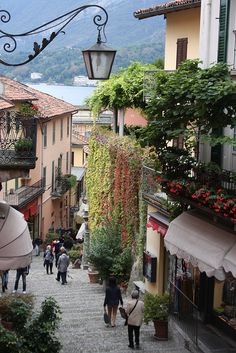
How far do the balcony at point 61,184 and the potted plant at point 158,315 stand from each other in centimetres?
3486

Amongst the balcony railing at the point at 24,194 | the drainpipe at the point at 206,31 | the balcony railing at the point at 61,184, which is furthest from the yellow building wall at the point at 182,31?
the balcony railing at the point at 61,184

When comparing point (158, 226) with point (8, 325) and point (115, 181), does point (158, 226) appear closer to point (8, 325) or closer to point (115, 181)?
point (8, 325)

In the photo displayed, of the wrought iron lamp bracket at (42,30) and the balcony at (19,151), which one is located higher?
the wrought iron lamp bracket at (42,30)

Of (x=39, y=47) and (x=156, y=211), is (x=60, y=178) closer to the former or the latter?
(x=156, y=211)

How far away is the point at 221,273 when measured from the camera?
1164cm

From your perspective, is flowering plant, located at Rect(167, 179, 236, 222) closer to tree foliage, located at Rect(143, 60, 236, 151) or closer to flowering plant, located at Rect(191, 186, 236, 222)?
flowering plant, located at Rect(191, 186, 236, 222)

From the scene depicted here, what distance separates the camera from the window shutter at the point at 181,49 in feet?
79.2

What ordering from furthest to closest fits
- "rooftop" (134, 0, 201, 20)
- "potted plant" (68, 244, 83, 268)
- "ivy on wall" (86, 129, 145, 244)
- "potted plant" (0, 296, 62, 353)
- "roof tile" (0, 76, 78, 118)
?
"roof tile" (0, 76, 78, 118), "potted plant" (68, 244, 83, 268), "rooftop" (134, 0, 201, 20), "ivy on wall" (86, 129, 145, 244), "potted plant" (0, 296, 62, 353)

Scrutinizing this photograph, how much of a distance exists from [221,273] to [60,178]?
40252 mm

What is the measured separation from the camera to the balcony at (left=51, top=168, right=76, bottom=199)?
50.3 metres

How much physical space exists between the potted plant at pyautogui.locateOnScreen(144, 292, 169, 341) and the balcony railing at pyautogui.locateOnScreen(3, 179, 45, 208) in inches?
903

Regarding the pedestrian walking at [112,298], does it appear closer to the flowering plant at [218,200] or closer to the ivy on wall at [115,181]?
the flowering plant at [218,200]

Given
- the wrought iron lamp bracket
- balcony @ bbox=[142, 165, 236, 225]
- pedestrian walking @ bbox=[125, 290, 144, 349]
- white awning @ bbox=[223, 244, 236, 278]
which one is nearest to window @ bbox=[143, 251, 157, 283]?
pedestrian walking @ bbox=[125, 290, 144, 349]

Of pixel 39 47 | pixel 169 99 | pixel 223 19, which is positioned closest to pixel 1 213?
pixel 169 99
